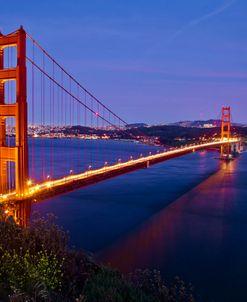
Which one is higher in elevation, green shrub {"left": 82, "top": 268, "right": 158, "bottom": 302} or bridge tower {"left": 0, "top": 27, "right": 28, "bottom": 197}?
bridge tower {"left": 0, "top": 27, "right": 28, "bottom": 197}

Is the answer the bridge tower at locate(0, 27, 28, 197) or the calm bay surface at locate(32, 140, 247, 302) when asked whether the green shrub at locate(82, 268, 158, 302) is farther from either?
the bridge tower at locate(0, 27, 28, 197)

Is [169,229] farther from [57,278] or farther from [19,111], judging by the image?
[57,278]

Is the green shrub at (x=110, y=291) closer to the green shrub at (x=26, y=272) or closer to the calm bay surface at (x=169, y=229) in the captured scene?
the green shrub at (x=26, y=272)

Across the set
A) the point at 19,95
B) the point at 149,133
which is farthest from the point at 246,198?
the point at 149,133

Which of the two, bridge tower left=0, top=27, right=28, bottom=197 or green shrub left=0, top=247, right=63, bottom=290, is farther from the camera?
bridge tower left=0, top=27, right=28, bottom=197

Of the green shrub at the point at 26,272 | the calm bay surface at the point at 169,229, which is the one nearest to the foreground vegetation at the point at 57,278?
the green shrub at the point at 26,272

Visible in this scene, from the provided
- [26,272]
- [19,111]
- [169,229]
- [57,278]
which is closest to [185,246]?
[169,229]

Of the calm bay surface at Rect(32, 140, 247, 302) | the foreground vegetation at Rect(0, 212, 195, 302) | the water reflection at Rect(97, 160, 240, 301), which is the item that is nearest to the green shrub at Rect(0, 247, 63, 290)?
the foreground vegetation at Rect(0, 212, 195, 302)
